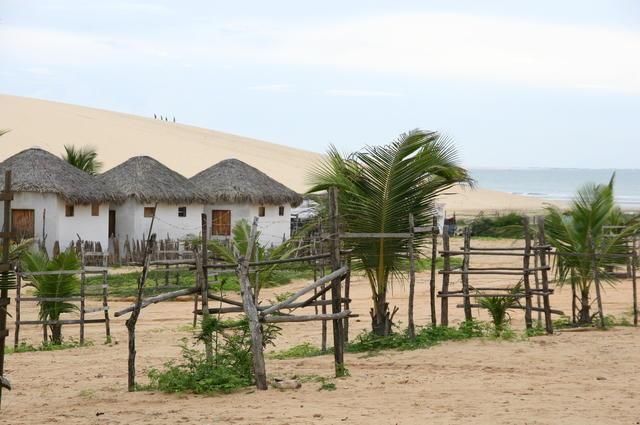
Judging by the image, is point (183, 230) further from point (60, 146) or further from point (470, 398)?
point (60, 146)

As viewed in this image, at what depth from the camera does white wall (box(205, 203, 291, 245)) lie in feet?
107

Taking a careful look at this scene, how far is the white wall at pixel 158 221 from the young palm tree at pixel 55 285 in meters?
13.6

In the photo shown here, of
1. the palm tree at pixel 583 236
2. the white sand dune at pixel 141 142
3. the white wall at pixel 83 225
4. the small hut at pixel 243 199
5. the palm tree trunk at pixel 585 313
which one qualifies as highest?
the white sand dune at pixel 141 142

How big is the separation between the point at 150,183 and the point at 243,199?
3.24 meters

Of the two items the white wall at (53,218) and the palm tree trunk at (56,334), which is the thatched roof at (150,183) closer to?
the white wall at (53,218)

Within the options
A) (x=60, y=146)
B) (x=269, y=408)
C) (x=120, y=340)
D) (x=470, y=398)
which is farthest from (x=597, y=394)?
(x=60, y=146)

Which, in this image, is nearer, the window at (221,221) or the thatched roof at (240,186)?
the thatched roof at (240,186)

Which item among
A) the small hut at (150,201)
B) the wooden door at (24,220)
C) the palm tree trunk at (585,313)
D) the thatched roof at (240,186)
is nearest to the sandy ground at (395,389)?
the palm tree trunk at (585,313)

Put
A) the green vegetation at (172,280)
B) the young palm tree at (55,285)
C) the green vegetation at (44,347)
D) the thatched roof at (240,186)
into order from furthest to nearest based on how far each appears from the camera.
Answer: the thatched roof at (240,186) → the green vegetation at (172,280) → the young palm tree at (55,285) → the green vegetation at (44,347)

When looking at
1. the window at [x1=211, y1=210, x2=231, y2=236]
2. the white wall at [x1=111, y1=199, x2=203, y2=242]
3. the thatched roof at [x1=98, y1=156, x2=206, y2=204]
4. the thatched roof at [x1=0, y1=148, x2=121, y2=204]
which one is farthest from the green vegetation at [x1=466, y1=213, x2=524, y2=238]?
the thatched roof at [x1=0, y1=148, x2=121, y2=204]

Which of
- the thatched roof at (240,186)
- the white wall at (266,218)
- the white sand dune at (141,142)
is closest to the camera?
the thatched roof at (240,186)

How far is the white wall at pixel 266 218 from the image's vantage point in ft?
107

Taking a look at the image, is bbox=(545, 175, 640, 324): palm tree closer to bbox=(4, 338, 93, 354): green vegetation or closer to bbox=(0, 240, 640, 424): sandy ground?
bbox=(0, 240, 640, 424): sandy ground

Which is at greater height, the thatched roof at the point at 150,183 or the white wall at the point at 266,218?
the thatched roof at the point at 150,183
